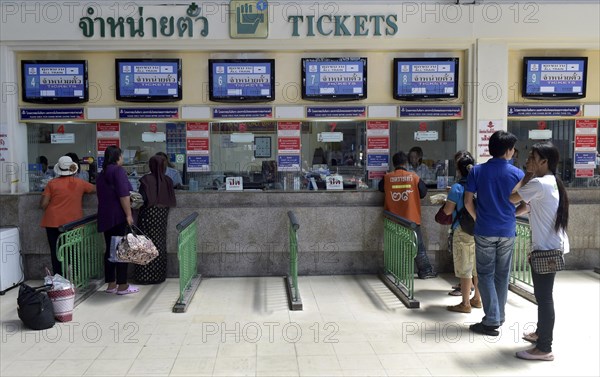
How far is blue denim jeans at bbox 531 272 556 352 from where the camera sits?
416cm

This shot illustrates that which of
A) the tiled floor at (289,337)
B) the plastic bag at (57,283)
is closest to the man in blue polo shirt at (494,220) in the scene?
the tiled floor at (289,337)

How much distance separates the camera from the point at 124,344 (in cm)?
467

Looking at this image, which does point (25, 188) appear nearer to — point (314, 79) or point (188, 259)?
point (188, 259)

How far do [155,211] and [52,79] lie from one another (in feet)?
7.58

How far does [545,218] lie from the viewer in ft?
13.5

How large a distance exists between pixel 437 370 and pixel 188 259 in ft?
10.3

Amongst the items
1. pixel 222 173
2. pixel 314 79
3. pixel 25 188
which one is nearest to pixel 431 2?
pixel 314 79

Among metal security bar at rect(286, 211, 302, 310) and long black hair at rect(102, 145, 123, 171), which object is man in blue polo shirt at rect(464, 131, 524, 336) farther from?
long black hair at rect(102, 145, 123, 171)

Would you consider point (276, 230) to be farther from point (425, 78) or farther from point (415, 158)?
point (425, 78)

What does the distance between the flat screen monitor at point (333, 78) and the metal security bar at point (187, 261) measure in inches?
88.9

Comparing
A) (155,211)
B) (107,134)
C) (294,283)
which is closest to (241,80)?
(107,134)

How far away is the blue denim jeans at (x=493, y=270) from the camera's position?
4648 millimetres

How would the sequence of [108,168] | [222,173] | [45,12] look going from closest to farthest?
Answer: [108,168] → [45,12] → [222,173]

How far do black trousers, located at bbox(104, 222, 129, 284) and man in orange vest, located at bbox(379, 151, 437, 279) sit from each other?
3.22 m
